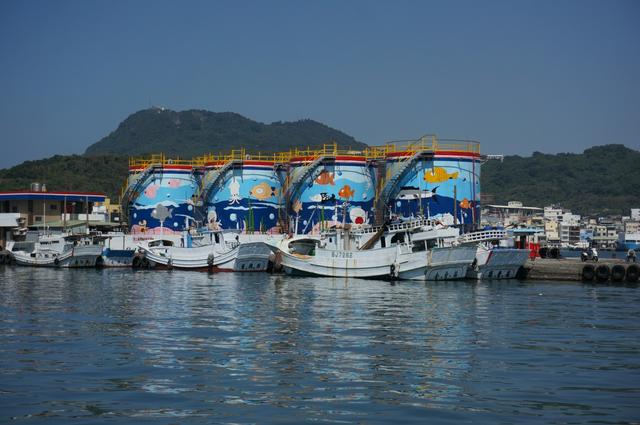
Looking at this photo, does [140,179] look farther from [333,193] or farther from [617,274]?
[617,274]

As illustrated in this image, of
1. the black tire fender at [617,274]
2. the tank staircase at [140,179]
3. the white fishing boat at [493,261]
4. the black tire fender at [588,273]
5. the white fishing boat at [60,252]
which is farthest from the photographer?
the tank staircase at [140,179]

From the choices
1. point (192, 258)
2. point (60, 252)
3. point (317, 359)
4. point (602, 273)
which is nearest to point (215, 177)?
point (192, 258)

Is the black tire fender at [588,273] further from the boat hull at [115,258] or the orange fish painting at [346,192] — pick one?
the boat hull at [115,258]

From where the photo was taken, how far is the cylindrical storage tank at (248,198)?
273 ft

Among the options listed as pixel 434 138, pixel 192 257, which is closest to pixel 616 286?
pixel 434 138

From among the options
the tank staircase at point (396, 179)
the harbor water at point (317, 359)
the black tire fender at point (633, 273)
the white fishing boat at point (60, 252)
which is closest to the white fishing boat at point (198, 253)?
the white fishing boat at point (60, 252)

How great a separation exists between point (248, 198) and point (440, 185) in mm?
19466

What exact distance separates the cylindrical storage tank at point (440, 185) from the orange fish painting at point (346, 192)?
4.79 metres

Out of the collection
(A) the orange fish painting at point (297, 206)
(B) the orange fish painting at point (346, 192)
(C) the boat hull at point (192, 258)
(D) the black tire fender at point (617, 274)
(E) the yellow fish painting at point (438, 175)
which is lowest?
(D) the black tire fender at point (617, 274)

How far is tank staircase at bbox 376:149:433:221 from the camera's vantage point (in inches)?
2874

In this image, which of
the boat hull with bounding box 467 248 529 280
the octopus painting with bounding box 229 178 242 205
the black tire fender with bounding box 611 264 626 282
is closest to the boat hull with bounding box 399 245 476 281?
the boat hull with bounding box 467 248 529 280

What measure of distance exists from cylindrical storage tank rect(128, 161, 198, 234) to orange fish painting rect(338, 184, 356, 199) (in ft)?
57.2

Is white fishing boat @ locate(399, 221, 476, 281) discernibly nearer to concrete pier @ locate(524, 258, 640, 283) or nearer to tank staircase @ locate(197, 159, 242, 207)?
concrete pier @ locate(524, 258, 640, 283)

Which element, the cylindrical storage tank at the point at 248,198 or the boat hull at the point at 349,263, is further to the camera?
the cylindrical storage tank at the point at 248,198
